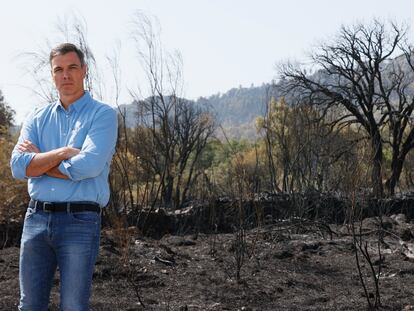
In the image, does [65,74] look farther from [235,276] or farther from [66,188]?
[235,276]

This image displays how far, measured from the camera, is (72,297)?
271 centimetres

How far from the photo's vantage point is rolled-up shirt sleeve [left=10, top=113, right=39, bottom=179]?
2.87 meters

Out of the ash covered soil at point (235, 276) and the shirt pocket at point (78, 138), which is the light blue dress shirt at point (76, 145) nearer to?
the shirt pocket at point (78, 138)

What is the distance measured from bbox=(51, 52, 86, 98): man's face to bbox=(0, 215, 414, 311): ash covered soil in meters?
2.77

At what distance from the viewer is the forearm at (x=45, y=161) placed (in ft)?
9.17

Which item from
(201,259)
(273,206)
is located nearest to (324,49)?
(273,206)

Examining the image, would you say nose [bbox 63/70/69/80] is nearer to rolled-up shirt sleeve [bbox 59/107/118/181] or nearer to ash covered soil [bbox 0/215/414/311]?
rolled-up shirt sleeve [bbox 59/107/118/181]

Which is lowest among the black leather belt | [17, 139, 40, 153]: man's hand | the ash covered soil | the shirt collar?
the ash covered soil

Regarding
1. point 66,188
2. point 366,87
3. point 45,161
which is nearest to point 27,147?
point 45,161

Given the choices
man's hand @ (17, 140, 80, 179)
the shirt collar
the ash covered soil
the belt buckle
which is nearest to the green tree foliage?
the ash covered soil

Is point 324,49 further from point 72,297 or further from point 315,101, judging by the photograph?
point 72,297

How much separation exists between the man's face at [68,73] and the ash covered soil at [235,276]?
2768mm

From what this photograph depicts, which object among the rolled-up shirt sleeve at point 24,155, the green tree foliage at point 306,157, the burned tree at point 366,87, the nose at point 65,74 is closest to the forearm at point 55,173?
the rolled-up shirt sleeve at point 24,155

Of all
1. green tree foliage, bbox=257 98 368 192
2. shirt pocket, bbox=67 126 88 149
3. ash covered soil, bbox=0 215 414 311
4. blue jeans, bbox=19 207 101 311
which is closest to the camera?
blue jeans, bbox=19 207 101 311
